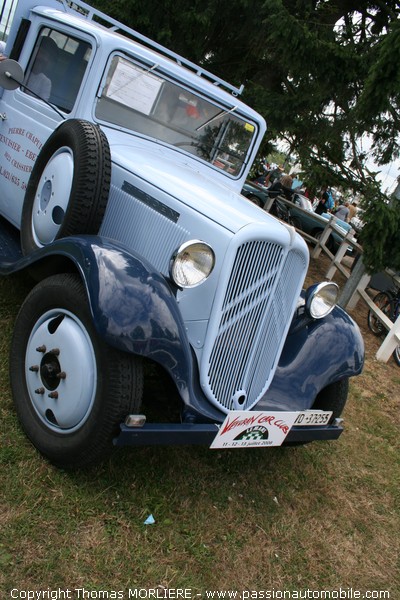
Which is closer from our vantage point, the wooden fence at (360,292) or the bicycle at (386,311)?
the wooden fence at (360,292)

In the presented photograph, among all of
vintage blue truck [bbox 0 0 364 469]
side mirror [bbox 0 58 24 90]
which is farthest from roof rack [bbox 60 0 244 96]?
side mirror [bbox 0 58 24 90]

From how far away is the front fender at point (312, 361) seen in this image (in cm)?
296

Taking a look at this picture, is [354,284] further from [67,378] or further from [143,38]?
[67,378]

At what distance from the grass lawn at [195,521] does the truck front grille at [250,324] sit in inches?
24.7

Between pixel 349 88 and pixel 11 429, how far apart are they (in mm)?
6827

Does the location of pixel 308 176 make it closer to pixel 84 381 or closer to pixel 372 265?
pixel 372 265

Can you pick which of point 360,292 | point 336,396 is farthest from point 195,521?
point 360,292

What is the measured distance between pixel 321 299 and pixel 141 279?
4.32 feet

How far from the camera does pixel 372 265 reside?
7.60 m

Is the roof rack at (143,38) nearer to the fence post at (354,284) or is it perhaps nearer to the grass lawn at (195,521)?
the grass lawn at (195,521)

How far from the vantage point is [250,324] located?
2.76 m

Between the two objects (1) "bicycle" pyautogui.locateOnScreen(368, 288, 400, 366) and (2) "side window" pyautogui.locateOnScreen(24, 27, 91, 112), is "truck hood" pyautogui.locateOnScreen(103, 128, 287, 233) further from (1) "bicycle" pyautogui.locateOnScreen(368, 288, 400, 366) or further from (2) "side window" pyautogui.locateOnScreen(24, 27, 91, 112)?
(1) "bicycle" pyautogui.locateOnScreen(368, 288, 400, 366)

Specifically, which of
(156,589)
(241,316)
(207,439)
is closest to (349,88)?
(241,316)

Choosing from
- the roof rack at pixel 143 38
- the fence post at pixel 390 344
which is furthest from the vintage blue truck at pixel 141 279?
the fence post at pixel 390 344
